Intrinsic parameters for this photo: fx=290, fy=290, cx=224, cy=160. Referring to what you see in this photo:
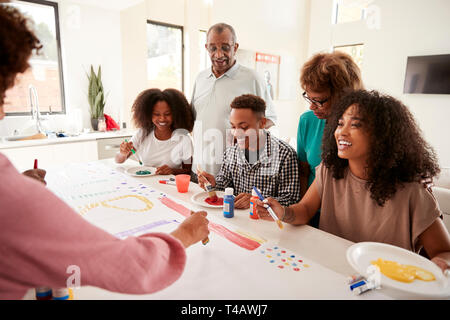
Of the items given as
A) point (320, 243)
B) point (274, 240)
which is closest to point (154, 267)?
point (274, 240)

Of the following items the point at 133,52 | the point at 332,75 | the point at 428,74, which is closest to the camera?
the point at 332,75

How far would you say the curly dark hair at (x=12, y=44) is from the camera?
596 mm

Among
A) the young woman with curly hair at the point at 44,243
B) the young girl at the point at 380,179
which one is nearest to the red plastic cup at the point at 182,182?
the young girl at the point at 380,179

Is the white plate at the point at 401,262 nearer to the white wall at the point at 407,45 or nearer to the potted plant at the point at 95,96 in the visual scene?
the potted plant at the point at 95,96

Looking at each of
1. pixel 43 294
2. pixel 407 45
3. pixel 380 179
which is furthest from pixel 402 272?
pixel 407 45

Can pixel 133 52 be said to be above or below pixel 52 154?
above

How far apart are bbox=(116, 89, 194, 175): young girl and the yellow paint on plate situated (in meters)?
1.73

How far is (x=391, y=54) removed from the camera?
5211mm

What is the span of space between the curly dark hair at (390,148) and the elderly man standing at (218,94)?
1.11 metres

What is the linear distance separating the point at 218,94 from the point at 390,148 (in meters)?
1.51

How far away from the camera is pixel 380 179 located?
49.3 inches

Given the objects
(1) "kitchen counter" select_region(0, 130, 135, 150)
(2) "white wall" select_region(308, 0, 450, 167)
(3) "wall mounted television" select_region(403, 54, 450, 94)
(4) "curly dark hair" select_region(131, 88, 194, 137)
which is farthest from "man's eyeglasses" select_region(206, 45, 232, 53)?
(3) "wall mounted television" select_region(403, 54, 450, 94)

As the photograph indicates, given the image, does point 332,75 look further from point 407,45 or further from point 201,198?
point 407,45

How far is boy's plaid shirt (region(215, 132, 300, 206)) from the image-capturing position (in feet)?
5.89
